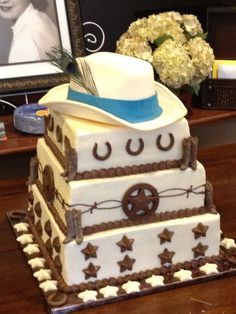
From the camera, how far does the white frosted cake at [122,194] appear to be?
1.19 metres

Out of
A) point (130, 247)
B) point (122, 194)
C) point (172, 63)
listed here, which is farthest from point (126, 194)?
point (172, 63)

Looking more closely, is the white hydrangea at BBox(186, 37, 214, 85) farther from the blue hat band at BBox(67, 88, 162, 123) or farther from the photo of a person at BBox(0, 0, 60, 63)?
the blue hat band at BBox(67, 88, 162, 123)

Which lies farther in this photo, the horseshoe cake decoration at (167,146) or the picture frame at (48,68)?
the picture frame at (48,68)

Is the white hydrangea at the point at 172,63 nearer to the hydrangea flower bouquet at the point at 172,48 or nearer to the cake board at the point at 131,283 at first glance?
the hydrangea flower bouquet at the point at 172,48

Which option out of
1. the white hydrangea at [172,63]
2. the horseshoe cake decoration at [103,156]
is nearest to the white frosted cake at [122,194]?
the horseshoe cake decoration at [103,156]

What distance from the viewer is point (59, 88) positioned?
139 centimetres

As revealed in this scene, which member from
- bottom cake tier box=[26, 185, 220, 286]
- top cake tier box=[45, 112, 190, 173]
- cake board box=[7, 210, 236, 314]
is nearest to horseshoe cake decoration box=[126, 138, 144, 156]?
top cake tier box=[45, 112, 190, 173]

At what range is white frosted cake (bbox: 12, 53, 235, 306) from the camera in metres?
1.19

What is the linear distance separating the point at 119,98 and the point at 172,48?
763 millimetres

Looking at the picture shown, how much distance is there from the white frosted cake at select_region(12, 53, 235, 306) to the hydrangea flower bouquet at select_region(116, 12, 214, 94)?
1.98 ft

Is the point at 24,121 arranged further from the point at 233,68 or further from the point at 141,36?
the point at 233,68

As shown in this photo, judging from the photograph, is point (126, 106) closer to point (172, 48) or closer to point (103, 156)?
point (103, 156)

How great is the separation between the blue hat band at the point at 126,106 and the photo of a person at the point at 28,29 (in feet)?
2.86

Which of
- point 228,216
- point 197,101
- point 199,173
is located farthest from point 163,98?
point 197,101
